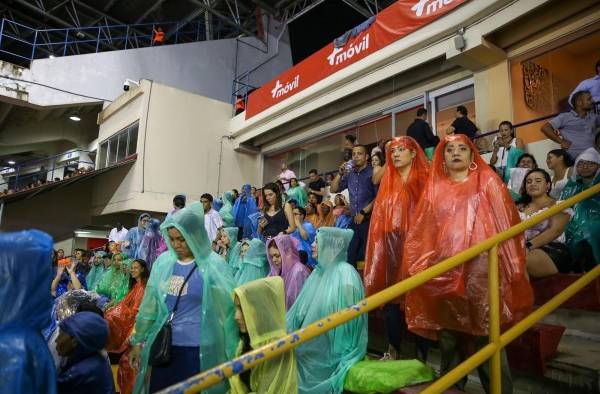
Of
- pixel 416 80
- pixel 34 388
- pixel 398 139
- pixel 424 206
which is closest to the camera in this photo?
pixel 34 388

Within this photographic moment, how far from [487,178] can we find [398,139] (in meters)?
1.01

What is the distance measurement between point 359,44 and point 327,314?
6.58 metres

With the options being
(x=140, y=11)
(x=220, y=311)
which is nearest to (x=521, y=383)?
(x=220, y=311)

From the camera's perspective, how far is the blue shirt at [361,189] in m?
3.96

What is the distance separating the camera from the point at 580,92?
4645 mm

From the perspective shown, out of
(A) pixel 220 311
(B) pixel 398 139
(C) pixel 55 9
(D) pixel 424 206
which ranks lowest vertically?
(A) pixel 220 311

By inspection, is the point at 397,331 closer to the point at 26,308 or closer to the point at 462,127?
the point at 26,308

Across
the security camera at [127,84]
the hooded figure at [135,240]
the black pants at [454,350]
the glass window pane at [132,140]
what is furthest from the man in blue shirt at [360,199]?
the security camera at [127,84]

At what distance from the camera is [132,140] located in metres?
12.0

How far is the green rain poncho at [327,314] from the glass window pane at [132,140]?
985 cm

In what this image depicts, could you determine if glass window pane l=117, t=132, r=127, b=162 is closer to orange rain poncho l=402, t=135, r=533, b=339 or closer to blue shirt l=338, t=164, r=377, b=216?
blue shirt l=338, t=164, r=377, b=216

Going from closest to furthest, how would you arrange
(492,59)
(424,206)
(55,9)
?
1. (424,206)
2. (492,59)
3. (55,9)

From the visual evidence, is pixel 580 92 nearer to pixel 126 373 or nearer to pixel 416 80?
pixel 416 80

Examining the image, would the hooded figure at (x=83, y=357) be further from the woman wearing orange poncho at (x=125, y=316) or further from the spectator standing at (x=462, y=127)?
the spectator standing at (x=462, y=127)
